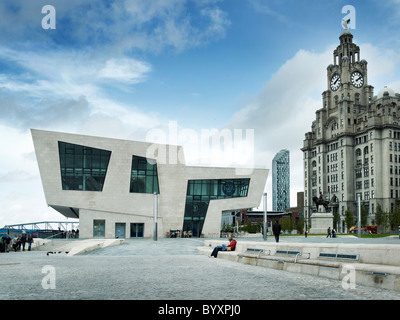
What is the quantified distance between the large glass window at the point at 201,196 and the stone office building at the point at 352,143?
198 feet

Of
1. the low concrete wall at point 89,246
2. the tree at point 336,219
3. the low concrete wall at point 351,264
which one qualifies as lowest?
the tree at point 336,219

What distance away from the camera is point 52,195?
5394 cm

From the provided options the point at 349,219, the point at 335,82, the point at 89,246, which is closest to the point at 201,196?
the point at 89,246

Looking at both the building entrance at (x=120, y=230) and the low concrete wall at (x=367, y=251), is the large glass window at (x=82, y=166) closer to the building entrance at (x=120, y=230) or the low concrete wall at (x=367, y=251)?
the building entrance at (x=120, y=230)

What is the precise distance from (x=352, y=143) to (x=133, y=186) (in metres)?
81.6

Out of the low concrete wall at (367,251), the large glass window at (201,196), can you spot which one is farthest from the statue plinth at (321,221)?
the low concrete wall at (367,251)

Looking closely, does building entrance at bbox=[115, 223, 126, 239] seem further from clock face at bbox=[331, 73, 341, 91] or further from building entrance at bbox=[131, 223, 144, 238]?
clock face at bbox=[331, 73, 341, 91]

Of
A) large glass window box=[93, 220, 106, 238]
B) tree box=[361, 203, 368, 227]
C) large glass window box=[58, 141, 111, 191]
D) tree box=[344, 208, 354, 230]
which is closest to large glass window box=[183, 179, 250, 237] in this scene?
large glass window box=[93, 220, 106, 238]

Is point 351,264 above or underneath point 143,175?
underneath

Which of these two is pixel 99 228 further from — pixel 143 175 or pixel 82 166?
pixel 143 175

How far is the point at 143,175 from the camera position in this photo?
58.6 metres

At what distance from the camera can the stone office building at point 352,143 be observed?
110m
